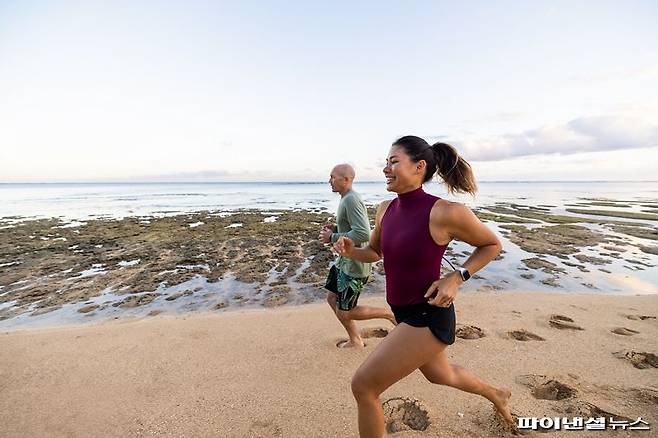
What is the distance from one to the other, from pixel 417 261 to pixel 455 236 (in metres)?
0.31

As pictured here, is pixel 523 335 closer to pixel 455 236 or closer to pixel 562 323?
pixel 562 323

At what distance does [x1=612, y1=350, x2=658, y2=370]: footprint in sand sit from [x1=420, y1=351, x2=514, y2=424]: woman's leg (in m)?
2.50

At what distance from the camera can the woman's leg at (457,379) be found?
8.54ft

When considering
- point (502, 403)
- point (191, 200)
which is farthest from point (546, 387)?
point (191, 200)

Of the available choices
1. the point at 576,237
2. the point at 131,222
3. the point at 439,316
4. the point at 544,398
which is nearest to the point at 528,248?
the point at 576,237

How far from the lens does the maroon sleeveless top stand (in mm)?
2301

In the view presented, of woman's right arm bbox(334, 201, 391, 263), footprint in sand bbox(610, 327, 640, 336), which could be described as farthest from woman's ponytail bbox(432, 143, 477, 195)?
footprint in sand bbox(610, 327, 640, 336)

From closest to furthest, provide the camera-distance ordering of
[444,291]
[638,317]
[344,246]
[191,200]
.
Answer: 1. [444,291]
2. [344,246]
3. [638,317]
4. [191,200]

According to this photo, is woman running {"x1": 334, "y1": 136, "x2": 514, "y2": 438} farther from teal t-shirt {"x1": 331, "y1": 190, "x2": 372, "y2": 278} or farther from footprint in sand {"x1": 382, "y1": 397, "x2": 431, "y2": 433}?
teal t-shirt {"x1": 331, "y1": 190, "x2": 372, "y2": 278}

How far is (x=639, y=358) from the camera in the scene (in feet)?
14.1

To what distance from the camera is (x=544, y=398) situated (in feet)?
11.7

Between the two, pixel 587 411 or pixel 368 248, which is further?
pixel 587 411

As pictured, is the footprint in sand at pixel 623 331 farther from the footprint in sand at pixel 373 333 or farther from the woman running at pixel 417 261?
the woman running at pixel 417 261

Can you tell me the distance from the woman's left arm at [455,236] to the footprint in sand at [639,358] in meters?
3.57
